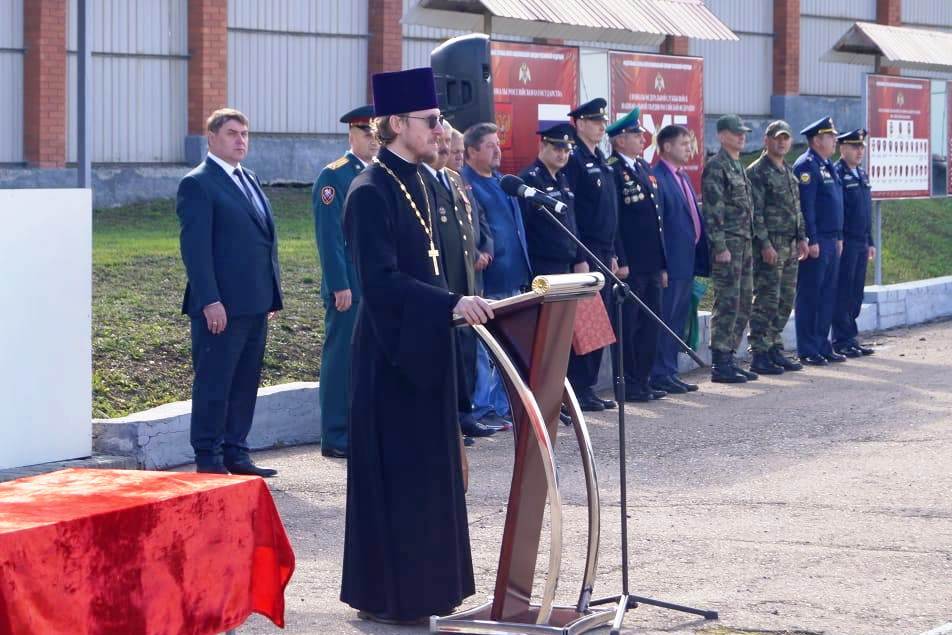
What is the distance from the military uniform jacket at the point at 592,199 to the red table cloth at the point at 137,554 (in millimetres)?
5867

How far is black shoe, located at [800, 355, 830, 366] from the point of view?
12.9m

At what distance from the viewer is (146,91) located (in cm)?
2111

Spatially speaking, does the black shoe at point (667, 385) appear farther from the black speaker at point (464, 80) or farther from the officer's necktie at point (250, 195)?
the officer's necktie at point (250, 195)

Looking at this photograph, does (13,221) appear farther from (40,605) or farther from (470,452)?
(40,605)

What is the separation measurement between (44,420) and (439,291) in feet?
11.3

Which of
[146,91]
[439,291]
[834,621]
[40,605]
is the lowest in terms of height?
[834,621]

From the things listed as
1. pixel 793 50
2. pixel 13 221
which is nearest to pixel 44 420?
pixel 13 221

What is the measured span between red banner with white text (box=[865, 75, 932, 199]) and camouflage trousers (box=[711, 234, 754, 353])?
3.75 m

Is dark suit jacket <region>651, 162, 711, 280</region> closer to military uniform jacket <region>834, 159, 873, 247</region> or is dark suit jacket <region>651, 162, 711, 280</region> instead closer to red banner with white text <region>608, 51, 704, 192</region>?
red banner with white text <region>608, 51, 704, 192</region>

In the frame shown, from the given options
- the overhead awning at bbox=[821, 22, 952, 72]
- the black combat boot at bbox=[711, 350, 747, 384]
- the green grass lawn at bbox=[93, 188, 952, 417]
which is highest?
the overhead awning at bbox=[821, 22, 952, 72]

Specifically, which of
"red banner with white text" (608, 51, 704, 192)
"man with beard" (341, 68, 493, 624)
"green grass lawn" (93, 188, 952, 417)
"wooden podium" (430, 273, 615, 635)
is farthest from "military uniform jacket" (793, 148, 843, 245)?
"wooden podium" (430, 273, 615, 635)

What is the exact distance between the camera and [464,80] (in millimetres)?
9969

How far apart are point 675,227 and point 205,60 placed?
1158 cm

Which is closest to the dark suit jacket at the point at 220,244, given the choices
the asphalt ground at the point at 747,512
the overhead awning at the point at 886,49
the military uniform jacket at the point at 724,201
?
the asphalt ground at the point at 747,512
